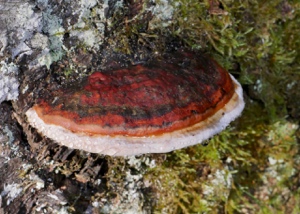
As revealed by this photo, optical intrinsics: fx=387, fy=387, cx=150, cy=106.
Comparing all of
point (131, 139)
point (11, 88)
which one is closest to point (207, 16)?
point (131, 139)

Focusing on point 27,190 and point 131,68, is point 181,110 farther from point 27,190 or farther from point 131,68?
point 27,190

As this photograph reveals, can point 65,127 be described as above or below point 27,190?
above

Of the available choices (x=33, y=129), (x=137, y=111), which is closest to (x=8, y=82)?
(x=33, y=129)

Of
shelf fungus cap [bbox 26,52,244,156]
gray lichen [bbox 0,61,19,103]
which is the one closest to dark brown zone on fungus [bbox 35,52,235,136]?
shelf fungus cap [bbox 26,52,244,156]

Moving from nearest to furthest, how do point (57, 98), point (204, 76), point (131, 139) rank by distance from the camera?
point (131, 139), point (57, 98), point (204, 76)

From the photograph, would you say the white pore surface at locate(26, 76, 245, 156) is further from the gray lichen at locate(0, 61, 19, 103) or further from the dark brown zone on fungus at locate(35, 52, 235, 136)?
the gray lichen at locate(0, 61, 19, 103)

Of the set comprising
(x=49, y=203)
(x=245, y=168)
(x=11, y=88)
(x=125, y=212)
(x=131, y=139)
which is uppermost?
(x=11, y=88)

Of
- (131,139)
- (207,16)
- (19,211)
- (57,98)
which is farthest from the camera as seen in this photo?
(207,16)

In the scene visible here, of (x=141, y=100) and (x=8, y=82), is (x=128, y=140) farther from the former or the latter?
(x=8, y=82)
